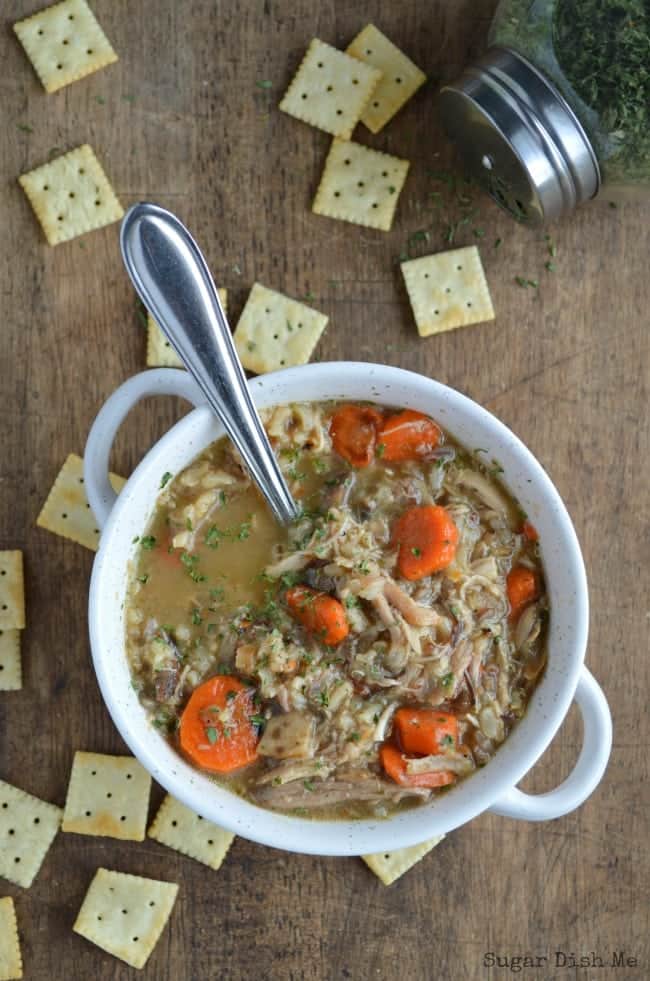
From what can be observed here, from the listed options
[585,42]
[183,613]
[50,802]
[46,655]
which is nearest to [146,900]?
[50,802]

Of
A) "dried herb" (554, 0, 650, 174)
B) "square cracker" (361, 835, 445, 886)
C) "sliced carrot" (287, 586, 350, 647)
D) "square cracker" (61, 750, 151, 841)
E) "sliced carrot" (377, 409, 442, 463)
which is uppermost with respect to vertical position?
"dried herb" (554, 0, 650, 174)

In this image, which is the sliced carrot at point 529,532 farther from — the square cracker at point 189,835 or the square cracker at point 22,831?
the square cracker at point 22,831

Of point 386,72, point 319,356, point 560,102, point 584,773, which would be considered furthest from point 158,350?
point 584,773

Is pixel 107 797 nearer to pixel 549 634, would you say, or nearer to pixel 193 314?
pixel 549 634

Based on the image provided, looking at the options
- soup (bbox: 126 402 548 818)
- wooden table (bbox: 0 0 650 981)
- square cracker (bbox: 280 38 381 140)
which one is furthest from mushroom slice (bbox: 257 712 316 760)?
square cracker (bbox: 280 38 381 140)

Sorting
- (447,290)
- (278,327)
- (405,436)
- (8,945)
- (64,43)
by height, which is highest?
(64,43)

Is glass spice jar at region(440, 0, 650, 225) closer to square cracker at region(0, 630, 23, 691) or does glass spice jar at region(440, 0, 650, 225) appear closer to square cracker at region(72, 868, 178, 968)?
square cracker at region(0, 630, 23, 691)

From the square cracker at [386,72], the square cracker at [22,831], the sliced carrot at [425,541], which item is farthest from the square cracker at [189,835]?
the square cracker at [386,72]
